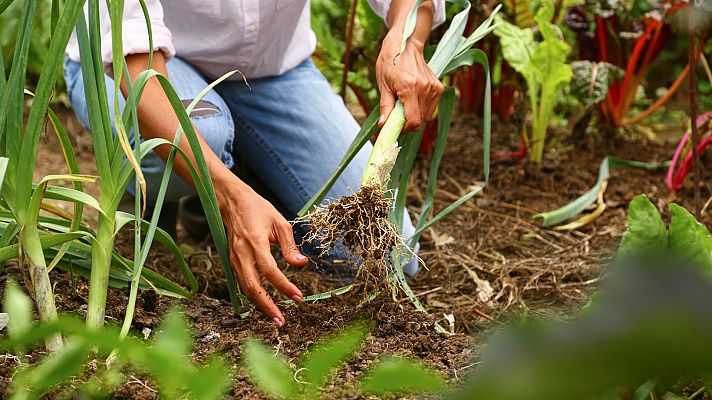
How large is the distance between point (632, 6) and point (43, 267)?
1.99 m

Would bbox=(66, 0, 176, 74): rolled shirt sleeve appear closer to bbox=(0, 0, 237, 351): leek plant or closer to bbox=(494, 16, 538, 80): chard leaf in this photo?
bbox=(0, 0, 237, 351): leek plant

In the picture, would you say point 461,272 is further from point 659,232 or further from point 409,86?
point 659,232

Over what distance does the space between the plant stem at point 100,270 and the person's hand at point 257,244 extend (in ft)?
0.67

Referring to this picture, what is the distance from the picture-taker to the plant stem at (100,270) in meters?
1.02

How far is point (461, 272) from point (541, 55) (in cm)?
77

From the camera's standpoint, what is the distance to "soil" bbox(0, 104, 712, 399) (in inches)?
45.6

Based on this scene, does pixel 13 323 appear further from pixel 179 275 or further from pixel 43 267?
pixel 179 275

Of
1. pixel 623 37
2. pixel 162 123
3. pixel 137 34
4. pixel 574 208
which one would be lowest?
pixel 574 208

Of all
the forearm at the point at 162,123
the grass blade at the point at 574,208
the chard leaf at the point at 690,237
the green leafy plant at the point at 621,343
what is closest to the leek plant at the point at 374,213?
the forearm at the point at 162,123

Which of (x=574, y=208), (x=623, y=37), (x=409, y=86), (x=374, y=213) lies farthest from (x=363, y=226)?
(x=623, y=37)

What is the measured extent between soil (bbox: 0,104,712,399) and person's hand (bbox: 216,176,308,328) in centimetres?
5

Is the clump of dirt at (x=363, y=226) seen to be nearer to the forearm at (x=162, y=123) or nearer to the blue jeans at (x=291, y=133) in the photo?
the forearm at (x=162, y=123)

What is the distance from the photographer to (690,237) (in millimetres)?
1016

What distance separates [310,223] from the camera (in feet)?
4.11
